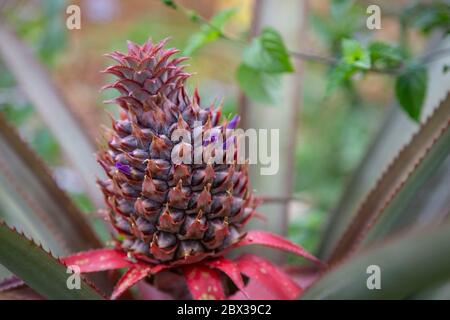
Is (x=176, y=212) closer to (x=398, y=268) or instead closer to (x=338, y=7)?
(x=398, y=268)

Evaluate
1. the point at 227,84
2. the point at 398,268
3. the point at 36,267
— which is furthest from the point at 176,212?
the point at 227,84

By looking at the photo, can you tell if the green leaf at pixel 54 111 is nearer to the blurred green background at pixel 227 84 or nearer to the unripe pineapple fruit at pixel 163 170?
the blurred green background at pixel 227 84

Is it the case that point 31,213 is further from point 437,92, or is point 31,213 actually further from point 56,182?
point 437,92

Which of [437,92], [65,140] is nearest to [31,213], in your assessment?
[65,140]

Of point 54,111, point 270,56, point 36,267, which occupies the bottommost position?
point 36,267

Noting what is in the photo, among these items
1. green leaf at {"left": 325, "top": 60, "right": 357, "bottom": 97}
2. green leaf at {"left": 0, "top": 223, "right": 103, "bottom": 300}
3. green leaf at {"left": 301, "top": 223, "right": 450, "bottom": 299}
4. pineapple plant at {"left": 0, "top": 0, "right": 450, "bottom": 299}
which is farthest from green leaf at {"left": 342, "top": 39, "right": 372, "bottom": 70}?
green leaf at {"left": 0, "top": 223, "right": 103, "bottom": 300}
